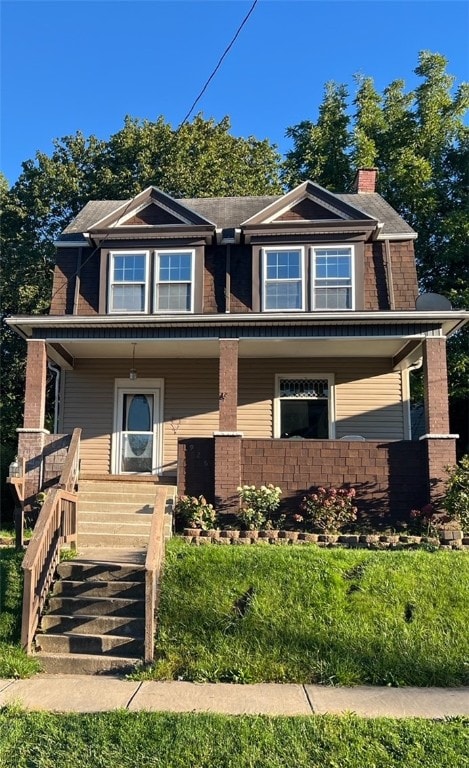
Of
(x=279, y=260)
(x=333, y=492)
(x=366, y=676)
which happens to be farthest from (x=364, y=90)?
(x=366, y=676)

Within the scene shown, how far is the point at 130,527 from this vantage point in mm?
9844

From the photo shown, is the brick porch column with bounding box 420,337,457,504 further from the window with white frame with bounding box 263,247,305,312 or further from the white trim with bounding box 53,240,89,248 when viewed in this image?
the white trim with bounding box 53,240,89,248

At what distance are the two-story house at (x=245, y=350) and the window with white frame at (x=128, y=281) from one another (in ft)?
0.09

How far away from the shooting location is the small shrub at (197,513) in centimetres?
1042

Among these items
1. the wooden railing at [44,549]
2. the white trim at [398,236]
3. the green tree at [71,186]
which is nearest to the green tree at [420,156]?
the green tree at [71,186]

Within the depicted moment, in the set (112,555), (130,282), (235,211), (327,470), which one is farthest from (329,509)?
(235,211)

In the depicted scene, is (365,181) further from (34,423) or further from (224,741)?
(224,741)

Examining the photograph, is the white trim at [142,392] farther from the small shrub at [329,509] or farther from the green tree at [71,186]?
the green tree at [71,186]

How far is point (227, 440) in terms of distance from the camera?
36.4ft

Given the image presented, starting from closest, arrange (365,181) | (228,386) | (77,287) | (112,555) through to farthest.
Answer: (112,555) < (228,386) < (77,287) < (365,181)

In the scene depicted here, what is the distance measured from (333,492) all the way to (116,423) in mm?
5457

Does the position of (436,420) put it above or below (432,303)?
below

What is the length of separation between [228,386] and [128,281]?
3.42 metres

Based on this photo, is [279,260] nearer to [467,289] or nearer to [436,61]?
[467,289]
